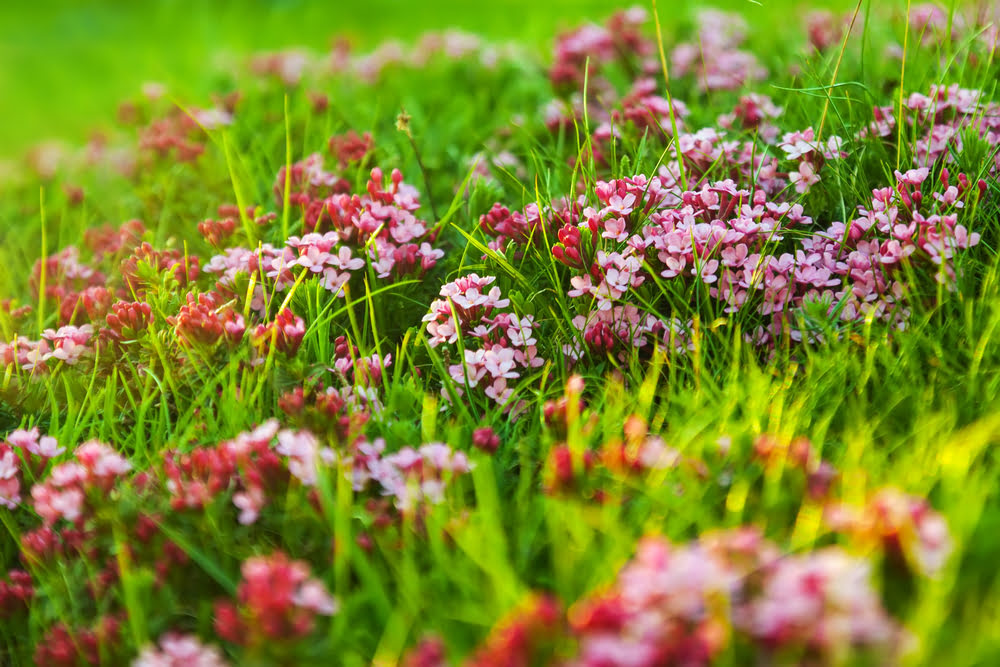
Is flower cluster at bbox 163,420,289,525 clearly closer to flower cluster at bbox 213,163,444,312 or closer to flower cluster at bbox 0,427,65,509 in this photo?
flower cluster at bbox 0,427,65,509

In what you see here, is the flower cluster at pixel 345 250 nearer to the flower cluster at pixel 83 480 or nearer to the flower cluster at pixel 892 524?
the flower cluster at pixel 83 480

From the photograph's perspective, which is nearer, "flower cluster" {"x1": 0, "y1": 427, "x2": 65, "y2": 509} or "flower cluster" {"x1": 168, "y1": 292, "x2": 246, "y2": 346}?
"flower cluster" {"x1": 0, "y1": 427, "x2": 65, "y2": 509}

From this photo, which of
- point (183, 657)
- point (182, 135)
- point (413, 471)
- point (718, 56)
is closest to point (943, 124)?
point (718, 56)

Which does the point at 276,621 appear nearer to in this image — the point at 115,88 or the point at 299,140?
the point at 299,140

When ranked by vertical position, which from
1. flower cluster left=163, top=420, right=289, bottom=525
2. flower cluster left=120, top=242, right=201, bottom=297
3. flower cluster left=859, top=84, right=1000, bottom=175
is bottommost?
flower cluster left=163, top=420, right=289, bottom=525

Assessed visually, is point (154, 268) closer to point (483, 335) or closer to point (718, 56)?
point (483, 335)

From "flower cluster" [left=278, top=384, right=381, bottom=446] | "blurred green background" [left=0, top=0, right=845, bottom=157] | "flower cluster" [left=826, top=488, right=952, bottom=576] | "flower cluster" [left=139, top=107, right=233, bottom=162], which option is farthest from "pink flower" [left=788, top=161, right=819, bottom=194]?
"blurred green background" [left=0, top=0, right=845, bottom=157]

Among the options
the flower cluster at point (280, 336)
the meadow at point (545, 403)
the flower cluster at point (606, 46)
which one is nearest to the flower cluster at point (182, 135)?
the meadow at point (545, 403)
